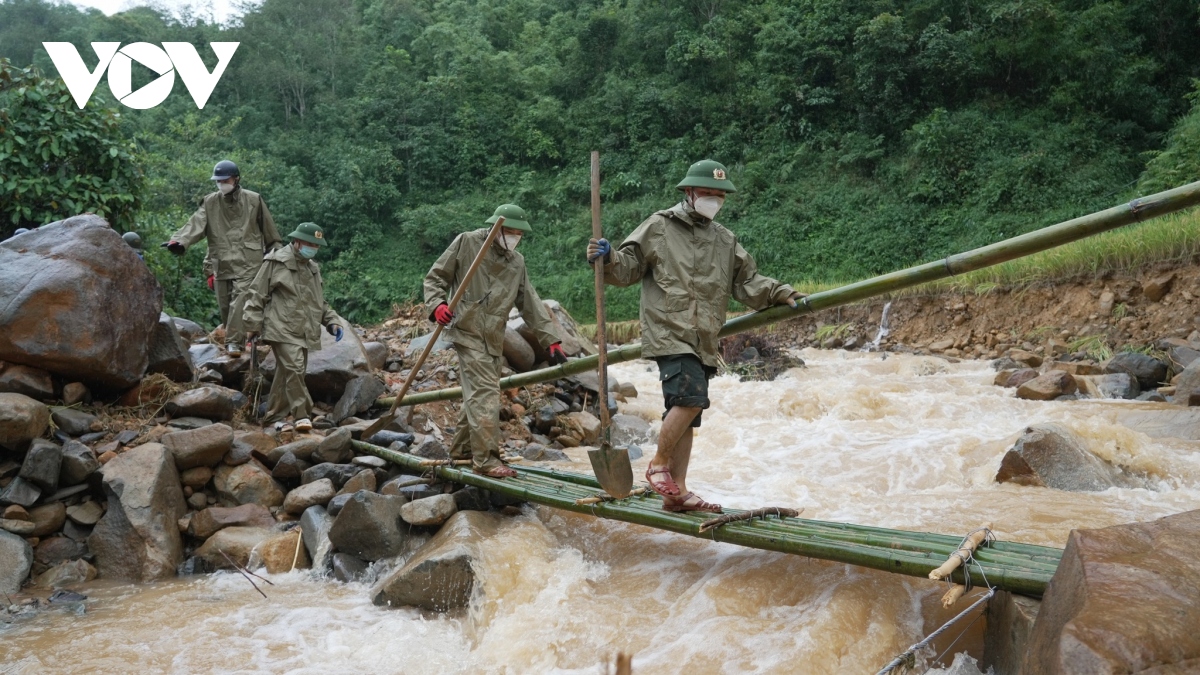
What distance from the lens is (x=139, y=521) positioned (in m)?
5.27

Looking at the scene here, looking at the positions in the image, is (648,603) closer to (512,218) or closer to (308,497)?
(512,218)

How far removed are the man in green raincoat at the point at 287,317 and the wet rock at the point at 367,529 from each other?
2.06 metres

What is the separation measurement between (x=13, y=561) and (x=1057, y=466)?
6401 millimetres

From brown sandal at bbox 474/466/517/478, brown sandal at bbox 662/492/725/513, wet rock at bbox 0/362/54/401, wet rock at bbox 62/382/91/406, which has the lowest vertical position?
brown sandal at bbox 474/466/517/478

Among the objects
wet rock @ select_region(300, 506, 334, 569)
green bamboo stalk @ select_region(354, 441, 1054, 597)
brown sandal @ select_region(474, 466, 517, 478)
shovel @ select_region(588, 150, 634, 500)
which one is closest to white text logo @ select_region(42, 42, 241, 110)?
wet rock @ select_region(300, 506, 334, 569)

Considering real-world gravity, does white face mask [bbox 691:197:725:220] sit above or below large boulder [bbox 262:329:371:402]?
above

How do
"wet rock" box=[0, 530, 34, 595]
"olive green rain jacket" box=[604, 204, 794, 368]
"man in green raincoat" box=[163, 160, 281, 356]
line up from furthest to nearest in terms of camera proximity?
"man in green raincoat" box=[163, 160, 281, 356] < "wet rock" box=[0, 530, 34, 595] < "olive green rain jacket" box=[604, 204, 794, 368]

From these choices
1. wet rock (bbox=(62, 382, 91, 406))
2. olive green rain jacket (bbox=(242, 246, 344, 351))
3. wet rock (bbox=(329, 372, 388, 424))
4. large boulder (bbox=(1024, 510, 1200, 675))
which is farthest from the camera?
wet rock (bbox=(329, 372, 388, 424))

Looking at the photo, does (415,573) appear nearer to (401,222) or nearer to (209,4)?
(401,222)

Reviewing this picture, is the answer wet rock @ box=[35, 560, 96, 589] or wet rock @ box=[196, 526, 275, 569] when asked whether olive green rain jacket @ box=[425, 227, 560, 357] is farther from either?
wet rock @ box=[35, 560, 96, 589]

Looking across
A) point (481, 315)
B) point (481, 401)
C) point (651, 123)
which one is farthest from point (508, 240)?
point (651, 123)

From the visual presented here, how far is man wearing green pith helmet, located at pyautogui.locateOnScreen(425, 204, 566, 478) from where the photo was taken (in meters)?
5.22

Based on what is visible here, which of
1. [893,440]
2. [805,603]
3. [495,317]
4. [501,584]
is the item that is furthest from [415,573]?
[893,440]

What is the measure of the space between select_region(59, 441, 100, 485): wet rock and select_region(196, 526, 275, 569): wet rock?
0.87 m
